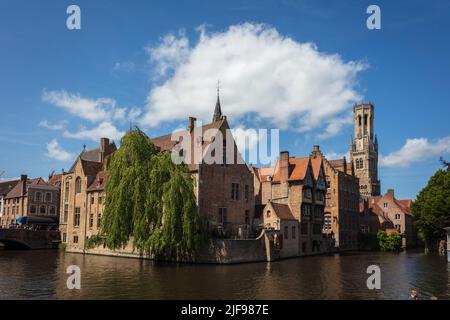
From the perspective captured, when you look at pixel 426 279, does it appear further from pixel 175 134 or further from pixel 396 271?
pixel 175 134

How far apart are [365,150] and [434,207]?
91.7m

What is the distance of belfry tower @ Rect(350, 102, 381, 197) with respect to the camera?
138 metres

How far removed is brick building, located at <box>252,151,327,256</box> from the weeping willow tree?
15614 mm

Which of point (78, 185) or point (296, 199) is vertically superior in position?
point (78, 185)

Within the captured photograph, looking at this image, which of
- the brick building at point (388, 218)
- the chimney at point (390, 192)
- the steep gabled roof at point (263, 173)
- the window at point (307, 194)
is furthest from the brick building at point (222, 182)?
the chimney at point (390, 192)

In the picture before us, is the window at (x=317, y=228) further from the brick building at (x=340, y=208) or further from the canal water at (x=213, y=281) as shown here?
the canal water at (x=213, y=281)

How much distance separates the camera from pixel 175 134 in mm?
55656

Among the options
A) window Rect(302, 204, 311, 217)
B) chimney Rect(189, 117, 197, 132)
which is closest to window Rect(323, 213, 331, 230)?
window Rect(302, 204, 311, 217)

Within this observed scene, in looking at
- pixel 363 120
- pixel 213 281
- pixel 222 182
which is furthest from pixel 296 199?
pixel 363 120

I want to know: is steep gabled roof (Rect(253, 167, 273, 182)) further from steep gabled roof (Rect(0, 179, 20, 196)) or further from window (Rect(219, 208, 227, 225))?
steep gabled roof (Rect(0, 179, 20, 196))

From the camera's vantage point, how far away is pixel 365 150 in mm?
147125

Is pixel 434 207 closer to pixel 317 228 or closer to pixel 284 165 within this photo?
pixel 317 228

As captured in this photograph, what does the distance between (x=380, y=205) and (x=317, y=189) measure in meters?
33.1

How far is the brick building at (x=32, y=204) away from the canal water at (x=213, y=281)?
116ft
